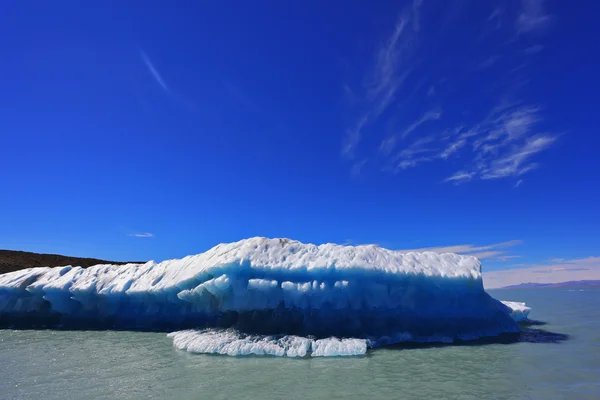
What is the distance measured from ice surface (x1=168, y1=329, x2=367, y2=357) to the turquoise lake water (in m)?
0.33

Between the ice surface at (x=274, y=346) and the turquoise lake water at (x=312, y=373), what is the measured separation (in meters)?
0.33

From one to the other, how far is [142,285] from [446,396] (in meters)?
10.2

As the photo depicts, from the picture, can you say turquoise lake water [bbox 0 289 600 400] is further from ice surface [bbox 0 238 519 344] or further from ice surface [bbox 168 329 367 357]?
ice surface [bbox 0 238 519 344]

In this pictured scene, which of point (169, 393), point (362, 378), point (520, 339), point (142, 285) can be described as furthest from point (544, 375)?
point (142, 285)

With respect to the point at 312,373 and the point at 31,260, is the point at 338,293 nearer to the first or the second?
the point at 312,373

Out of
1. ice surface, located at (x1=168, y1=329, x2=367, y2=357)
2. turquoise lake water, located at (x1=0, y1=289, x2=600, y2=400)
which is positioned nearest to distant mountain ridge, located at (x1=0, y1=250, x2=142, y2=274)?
turquoise lake water, located at (x1=0, y1=289, x2=600, y2=400)

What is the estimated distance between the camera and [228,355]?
804cm

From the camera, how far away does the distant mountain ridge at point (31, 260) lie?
21.1m

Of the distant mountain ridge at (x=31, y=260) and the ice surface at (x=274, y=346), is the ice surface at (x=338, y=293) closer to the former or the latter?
the ice surface at (x=274, y=346)

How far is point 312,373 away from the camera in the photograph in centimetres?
632

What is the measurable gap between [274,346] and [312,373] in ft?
6.81

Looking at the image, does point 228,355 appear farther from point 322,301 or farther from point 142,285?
point 142,285

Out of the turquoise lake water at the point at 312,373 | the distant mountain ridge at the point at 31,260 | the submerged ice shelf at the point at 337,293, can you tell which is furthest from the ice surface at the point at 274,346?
the distant mountain ridge at the point at 31,260

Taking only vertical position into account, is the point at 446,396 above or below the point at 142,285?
below
